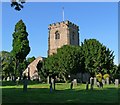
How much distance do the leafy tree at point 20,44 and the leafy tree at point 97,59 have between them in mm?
10972

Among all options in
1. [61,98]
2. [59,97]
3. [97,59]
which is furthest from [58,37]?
[61,98]

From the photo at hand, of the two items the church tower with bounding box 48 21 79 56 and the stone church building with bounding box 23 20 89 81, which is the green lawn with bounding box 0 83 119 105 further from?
the church tower with bounding box 48 21 79 56

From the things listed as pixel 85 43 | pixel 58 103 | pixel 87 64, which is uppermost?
pixel 85 43

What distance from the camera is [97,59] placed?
54.6m

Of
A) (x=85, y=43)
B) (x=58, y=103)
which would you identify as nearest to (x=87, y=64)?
(x=85, y=43)

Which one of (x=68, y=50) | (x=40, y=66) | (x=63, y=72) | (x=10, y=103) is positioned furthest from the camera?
(x=40, y=66)

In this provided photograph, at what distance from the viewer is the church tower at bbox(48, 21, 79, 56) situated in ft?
241

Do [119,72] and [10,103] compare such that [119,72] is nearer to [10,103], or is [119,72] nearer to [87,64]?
[87,64]

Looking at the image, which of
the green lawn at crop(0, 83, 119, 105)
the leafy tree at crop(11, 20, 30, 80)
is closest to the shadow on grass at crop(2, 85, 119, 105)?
the green lawn at crop(0, 83, 119, 105)

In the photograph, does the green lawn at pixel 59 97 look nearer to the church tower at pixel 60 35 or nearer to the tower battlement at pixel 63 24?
the church tower at pixel 60 35

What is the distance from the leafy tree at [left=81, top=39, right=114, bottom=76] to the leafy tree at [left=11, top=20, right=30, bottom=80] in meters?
11.0

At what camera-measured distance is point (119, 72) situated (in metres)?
58.1

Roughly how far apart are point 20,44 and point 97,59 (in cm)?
1449

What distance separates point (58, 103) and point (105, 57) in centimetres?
4095
